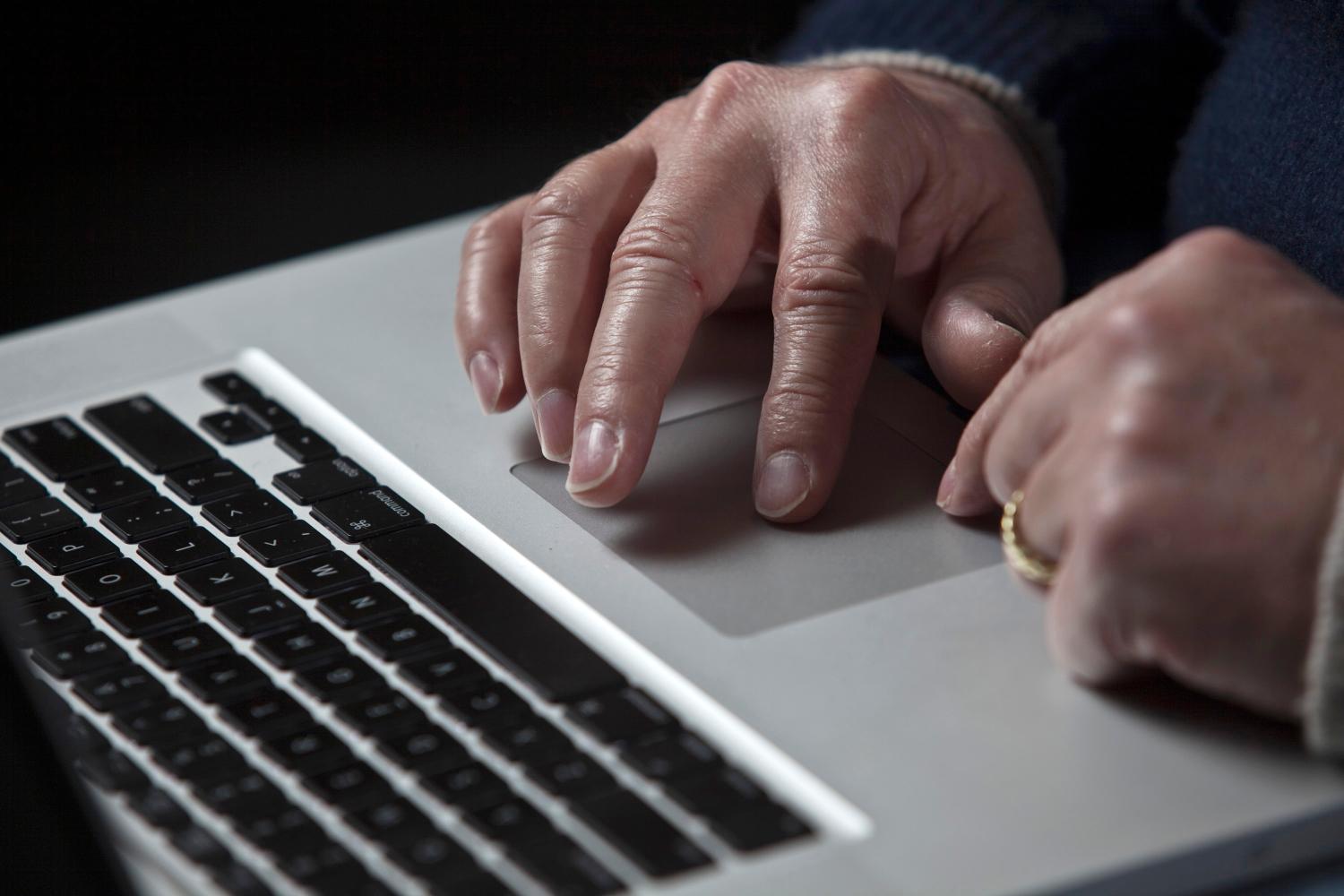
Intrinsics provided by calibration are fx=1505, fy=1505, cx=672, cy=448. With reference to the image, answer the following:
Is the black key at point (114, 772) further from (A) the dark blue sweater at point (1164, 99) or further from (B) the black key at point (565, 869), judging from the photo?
(A) the dark blue sweater at point (1164, 99)

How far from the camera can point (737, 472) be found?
0.58 metres

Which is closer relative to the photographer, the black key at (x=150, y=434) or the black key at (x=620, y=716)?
the black key at (x=620, y=716)

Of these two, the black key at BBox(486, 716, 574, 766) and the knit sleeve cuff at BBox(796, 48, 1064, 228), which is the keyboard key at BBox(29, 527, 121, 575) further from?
the knit sleeve cuff at BBox(796, 48, 1064, 228)

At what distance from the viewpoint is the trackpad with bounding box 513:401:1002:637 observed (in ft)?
1.65

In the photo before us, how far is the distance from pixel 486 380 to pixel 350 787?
0.25m

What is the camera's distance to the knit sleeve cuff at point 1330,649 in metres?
0.39

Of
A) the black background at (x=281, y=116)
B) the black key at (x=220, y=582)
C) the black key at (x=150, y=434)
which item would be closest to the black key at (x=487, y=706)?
the black key at (x=220, y=582)

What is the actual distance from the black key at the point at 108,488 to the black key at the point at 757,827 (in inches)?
11.5

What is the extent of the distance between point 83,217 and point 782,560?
116 cm

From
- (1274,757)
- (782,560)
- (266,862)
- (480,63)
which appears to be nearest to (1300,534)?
(1274,757)

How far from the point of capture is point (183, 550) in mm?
538

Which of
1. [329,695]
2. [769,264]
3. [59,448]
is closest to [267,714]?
[329,695]

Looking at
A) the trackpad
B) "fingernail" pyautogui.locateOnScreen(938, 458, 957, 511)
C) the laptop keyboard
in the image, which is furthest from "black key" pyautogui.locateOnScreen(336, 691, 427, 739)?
"fingernail" pyautogui.locateOnScreen(938, 458, 957, 511)

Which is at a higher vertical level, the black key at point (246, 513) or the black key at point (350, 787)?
the black key at point (350, 787)
